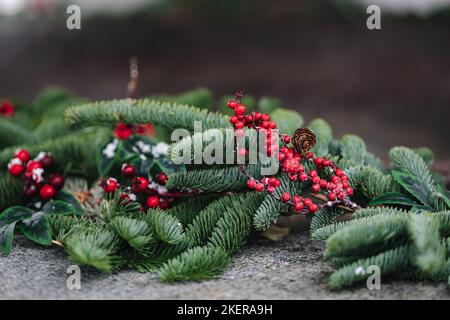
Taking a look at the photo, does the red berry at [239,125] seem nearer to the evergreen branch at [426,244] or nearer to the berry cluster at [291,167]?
the berry cluster at [291,167]

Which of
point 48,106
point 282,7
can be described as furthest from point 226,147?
point 282,7

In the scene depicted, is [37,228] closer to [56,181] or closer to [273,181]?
[56,181]

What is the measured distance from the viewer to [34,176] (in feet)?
5.09

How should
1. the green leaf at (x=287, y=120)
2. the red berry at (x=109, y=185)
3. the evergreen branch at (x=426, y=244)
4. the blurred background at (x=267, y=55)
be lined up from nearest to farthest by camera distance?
the evergreen branch at (x=426, y=244) → the red berry at (x=109, y=185) → the green leaf at (x=287, y=120) → the blurred background at (x=267, y=55)

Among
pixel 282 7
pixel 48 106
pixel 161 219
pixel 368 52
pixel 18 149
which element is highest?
pixel 282 7

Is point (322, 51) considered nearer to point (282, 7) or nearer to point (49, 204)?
point (282, 7)

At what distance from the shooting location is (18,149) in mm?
1636

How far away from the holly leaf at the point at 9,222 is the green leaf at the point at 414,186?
0.89m

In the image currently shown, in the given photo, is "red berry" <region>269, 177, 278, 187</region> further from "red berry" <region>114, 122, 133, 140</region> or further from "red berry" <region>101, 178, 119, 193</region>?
"red berry" <region>114, 122, 133, 140</region>

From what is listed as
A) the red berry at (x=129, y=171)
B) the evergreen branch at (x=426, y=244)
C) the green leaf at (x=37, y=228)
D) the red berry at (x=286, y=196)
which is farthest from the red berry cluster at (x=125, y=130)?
the evergreen branch at (x=426, y=244)

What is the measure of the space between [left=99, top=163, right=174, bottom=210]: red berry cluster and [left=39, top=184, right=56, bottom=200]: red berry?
181mm

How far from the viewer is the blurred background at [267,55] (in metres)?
3.45

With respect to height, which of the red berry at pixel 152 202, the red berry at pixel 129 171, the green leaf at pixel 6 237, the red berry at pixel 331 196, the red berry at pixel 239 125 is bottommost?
the green leaf at pixel 6 237
